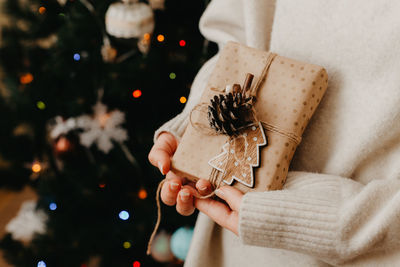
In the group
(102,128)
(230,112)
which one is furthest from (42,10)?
(230,112)

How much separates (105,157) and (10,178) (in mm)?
634

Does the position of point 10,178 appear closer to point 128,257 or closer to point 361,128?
point 128,257

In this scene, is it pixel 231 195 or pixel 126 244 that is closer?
pixel 231 195

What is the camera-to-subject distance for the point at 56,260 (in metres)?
1.21

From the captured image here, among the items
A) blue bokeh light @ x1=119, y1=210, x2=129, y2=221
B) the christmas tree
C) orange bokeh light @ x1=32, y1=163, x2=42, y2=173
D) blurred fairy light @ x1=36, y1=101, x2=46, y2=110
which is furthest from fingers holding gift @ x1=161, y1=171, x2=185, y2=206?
orange bokeh light @ x1=32, y1=163, x2=42, y2=173

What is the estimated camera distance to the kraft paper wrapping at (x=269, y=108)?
1.79 feet

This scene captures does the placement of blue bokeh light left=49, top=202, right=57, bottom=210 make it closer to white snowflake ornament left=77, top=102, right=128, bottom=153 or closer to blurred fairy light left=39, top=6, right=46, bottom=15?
white snowflake ornament left=77, top=102, right=128, bottom=153

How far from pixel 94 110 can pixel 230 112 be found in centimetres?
73

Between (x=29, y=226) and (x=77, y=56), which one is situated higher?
(x=77, y=56)

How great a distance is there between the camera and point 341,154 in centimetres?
56

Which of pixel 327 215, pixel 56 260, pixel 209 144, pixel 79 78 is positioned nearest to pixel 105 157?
pixel 79 78

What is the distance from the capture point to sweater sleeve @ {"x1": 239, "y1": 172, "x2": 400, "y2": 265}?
0.46 m

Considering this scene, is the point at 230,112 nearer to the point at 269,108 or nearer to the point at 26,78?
the point at 269,108

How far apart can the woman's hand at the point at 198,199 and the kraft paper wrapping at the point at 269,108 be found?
2 cm
